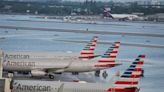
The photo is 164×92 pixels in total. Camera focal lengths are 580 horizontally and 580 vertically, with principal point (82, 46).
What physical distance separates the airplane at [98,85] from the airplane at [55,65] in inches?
605

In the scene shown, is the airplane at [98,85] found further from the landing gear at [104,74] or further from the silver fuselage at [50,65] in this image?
the landing gear at [104,74]

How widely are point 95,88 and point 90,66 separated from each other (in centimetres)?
1743

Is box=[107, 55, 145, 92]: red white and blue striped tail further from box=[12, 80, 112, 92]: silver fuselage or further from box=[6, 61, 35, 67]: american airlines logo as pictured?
box=[6, 61, 35, 67]: american airlines logo

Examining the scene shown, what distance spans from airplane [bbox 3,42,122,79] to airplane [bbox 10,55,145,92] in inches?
605

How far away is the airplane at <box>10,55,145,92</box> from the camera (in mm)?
38250

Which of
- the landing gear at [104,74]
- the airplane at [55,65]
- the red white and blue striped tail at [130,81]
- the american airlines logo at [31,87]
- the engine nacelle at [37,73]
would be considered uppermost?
the red white and blue striped tail at [130,81]

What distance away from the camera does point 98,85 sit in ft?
133

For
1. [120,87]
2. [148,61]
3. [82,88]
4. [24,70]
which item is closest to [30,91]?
[82,88]

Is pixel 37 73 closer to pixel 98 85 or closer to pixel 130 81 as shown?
pixel 98 85

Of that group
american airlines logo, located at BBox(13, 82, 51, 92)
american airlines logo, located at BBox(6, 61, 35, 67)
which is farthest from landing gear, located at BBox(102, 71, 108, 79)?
american airlines logo, located at BBox(13, 82, 51, 92)

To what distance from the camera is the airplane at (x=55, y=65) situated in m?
56.8

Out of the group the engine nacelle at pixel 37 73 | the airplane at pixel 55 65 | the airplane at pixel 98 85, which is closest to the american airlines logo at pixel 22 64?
the airplane at pixel 55 65

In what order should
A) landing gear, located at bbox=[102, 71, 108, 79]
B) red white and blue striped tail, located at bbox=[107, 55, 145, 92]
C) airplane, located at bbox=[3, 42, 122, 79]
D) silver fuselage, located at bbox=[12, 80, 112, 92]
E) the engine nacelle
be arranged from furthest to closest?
landing gear, located at bbox=[102, 71, 108, 79]
airplane, located at bbox=[3, 42, 122, 79]
the engine nacelle
silver fuselage, located at bbox=[12, 80, 112, 92]
red white and blue striped tail, located at bbox=[107, 55, 145, 92]

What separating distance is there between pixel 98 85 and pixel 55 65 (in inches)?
676
